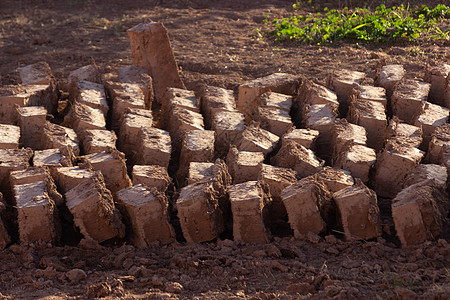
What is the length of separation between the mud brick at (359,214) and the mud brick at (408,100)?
64.8 inches

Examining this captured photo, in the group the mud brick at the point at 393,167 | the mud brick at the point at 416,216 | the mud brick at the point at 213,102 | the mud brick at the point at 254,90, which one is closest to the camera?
the mud brick at the point at 416,216

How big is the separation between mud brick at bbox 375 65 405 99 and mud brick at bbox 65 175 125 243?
3.04 m

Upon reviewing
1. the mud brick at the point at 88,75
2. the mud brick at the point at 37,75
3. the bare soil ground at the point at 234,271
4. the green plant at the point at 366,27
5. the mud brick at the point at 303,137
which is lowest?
the green plant at the point at 366,27

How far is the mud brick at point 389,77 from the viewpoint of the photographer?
5.91 m

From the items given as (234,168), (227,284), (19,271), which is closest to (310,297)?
(227,284)

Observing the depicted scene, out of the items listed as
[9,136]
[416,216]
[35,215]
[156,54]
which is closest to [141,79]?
[156,54]

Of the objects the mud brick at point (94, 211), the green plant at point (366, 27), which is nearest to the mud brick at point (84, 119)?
the mud brick at point (94, 211)

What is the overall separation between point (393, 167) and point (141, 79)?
2.83 meters

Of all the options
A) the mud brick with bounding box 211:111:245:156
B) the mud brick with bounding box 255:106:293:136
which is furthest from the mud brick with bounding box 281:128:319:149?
the mud brick with bounding box 211:111:245:156

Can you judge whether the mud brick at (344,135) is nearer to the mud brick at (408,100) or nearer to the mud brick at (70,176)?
the mud brick at (408,100)

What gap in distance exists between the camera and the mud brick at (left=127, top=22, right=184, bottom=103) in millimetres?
6508

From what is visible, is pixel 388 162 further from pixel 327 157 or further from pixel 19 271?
pixel 19 271

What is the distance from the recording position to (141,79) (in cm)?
623

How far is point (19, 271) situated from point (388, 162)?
264cm
